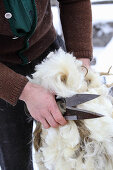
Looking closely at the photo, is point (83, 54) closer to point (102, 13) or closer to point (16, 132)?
point (16, 132)

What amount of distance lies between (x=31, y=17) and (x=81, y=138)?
0.42 meters

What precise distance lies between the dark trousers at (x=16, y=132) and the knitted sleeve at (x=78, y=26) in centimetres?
11

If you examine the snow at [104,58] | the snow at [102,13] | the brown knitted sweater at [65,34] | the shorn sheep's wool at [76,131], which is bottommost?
the snow at [104,58]

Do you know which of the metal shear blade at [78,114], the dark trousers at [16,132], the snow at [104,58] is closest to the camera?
the metal shear blade at [78,114]

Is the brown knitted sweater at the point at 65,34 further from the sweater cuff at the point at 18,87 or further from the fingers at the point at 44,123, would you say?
the fingers at the point at 44,123

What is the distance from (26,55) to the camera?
1.10 meters

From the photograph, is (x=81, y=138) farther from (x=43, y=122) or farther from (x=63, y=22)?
(x=63, y=22)

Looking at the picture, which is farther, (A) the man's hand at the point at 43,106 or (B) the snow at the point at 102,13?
(B) the snow at the point at 102,13

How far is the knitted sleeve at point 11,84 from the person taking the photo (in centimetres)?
87

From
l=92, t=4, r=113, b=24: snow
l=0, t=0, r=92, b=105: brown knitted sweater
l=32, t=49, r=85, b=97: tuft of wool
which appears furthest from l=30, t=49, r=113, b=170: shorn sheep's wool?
l=92, t=4, r=113, b=24: snow

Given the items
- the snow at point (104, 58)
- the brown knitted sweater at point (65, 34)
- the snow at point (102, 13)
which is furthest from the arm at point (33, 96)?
the snow at point (102, 13)

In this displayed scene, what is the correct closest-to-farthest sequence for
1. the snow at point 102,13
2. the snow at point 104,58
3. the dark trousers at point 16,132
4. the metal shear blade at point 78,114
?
the metal shear blade at point 78,114 < the dark trousers at point 16,132 < the snow at point 104,58 < the snow at point 102,13

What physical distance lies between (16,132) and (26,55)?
1.00 feet

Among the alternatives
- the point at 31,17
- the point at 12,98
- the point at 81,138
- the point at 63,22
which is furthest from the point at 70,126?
the point at 63,22
